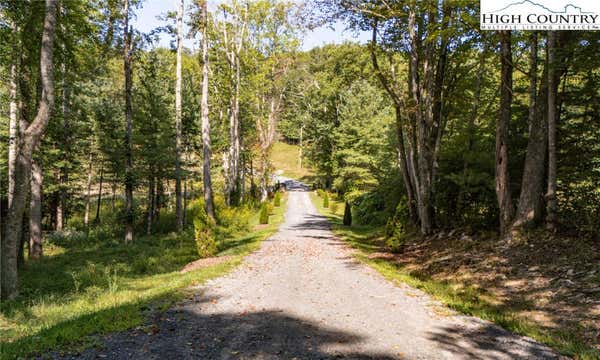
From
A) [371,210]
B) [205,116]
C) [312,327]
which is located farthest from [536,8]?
[371,210]

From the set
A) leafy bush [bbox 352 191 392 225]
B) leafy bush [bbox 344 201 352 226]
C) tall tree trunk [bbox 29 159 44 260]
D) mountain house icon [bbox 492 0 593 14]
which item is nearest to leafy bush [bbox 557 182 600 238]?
mountain house icon [bbox 492 0 593 14]

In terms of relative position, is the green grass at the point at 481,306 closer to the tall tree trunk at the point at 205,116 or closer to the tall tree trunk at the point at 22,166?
the tall tree trunk at the point at 22,166

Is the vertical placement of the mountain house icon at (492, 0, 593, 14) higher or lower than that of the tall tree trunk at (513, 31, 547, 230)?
higher

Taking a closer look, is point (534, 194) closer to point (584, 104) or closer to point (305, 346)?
point (584, 104)

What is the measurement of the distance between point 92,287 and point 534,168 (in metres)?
12.8

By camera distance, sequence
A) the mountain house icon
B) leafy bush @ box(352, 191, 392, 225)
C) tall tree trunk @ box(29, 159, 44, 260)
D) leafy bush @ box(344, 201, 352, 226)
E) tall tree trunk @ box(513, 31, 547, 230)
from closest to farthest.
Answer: the mountain house icon, tall tree trunk @ box(513, 31, 547, 230), tall tree trunk @ box(29, 159, 44, 260), leafy bush @ box(344, 201, 352, 226), leafy bush @ box(352, 191, 392, 225)

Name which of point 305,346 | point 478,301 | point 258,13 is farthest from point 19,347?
point 258,13

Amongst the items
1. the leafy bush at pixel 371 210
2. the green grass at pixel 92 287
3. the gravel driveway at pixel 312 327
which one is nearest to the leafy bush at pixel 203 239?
the green grass at pixel 92 287

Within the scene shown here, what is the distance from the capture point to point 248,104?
34688 mm

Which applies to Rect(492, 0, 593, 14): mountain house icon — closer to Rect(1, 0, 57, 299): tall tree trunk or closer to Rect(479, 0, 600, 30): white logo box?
Rect(479, 0, 600, 30): white logo box

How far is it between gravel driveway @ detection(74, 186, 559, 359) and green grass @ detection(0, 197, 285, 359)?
579 millimetres

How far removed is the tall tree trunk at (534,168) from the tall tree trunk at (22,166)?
42.4 ft

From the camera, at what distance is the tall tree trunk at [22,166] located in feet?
28.7

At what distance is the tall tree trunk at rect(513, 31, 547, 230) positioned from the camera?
10.3 m
